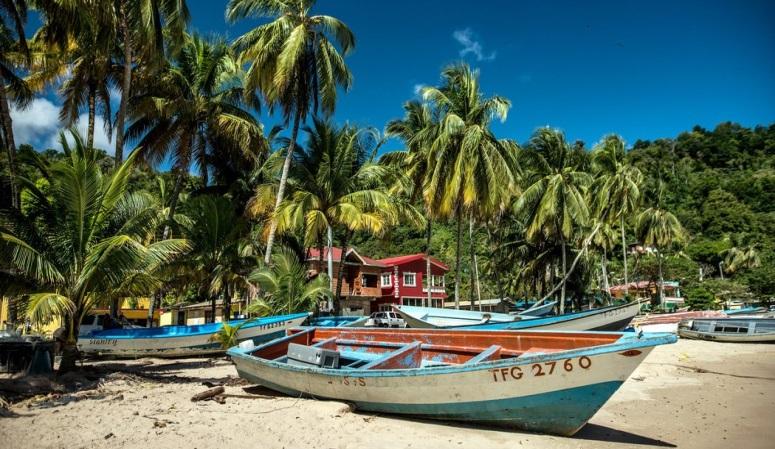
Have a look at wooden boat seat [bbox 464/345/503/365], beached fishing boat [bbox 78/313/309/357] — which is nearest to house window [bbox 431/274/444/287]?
beached fishing boat [bbox 78/313/309/357]

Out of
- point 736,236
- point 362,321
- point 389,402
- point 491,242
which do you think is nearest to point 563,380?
point 389,402

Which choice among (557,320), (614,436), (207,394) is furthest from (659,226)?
(207,394)

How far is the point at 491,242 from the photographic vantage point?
38125 millimetres

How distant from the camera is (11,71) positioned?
55.6 ft

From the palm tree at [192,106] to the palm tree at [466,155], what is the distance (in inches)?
325

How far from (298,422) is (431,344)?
3381mm

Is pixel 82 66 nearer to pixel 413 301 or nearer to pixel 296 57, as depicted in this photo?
pixel 296 57

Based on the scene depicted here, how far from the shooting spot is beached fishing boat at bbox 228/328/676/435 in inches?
252

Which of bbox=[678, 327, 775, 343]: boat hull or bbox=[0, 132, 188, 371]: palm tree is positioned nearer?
bbox=[0, 132, 188, 371]: palm tree

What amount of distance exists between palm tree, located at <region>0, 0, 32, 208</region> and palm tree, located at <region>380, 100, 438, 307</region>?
51.0 feet

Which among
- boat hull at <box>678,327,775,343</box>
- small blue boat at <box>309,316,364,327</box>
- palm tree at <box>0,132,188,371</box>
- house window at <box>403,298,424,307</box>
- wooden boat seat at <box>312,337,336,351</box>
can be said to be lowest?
boat hull at <box>678,327,775,343</box>

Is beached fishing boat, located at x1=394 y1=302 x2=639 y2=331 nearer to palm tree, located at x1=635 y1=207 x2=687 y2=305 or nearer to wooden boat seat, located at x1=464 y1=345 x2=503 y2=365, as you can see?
wooden boat seat, located at x1=464 y1=345 x2=503 y2=365

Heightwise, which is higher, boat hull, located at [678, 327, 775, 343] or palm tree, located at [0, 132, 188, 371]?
palm tree, located at [0, 132, 188, 371]

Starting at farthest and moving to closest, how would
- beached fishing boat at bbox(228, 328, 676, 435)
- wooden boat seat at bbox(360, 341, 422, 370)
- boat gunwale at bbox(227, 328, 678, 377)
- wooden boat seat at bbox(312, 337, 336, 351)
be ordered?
wooden boat seat at bbox(312, 337, 336, 351)
wooden boat seat at bbox(360, 341, 422, 370)
beached fishing boat at bbox(228, 328, 676, 435)
boat gunwale at bbox(227, 328, 678, 377)
